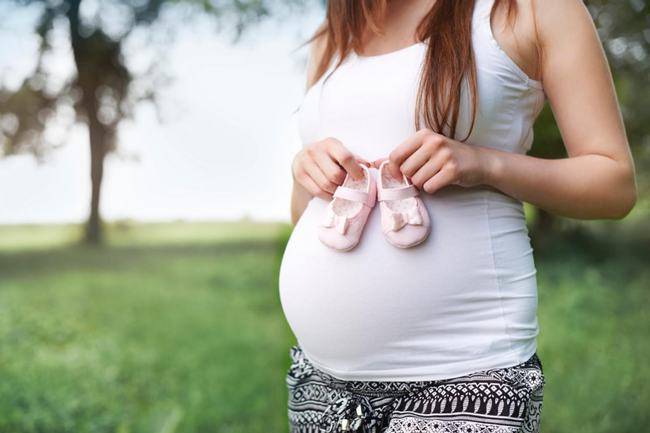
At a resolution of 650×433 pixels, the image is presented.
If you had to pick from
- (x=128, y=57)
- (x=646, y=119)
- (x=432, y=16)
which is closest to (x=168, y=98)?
(x=128, y=57)

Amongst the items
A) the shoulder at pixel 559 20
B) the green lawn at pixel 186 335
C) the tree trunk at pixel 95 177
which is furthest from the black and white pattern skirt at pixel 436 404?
the tree trunk at pixel 95 177

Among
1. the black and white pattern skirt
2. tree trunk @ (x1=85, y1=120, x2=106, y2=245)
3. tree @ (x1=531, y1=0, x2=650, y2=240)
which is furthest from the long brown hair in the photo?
tree trunk @ (x1=85, y1=120, x2=106, y2=245)

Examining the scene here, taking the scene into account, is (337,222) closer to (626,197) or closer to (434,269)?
(434,269)

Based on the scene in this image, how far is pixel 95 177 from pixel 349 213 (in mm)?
3737

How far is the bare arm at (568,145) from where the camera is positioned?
96 cm

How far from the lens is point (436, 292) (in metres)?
0.98

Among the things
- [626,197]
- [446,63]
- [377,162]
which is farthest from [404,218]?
[626,197]

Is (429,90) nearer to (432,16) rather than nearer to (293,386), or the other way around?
(432,16)

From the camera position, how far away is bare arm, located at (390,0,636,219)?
0.96 m

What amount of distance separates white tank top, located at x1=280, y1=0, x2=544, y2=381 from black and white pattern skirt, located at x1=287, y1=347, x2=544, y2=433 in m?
0.02

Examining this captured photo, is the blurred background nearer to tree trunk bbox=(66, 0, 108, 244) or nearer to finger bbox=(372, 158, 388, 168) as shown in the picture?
tree trunk bbox=(66, 0, 108, 244)

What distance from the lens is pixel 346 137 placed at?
3.58ft

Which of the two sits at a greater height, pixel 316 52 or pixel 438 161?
pixel 316 52

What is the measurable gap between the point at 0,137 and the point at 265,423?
7.87 ft
